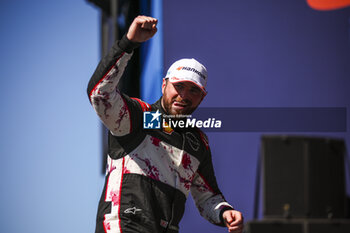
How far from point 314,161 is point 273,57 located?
5.26 ft

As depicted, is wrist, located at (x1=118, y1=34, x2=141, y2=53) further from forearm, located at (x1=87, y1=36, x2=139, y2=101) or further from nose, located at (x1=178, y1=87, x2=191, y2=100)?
nose, located at (x1=178, y1=87, x2=191, y2=100)

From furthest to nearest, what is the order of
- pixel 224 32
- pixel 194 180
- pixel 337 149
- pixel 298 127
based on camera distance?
pixel 224 32 → pixel 298 127 → pixel 194 180 → pixel 337 149

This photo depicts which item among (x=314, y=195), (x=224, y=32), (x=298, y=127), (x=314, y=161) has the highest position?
(x=224, y=32)

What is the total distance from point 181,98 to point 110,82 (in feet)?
1.43

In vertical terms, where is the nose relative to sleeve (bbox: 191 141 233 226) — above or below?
above

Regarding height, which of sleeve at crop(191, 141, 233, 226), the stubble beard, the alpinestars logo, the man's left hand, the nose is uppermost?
the nose

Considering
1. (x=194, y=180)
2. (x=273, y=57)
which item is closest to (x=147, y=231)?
(x=194, y=180)

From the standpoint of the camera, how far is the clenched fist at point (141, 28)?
61.1 inches

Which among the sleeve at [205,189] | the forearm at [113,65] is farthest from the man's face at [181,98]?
the forearm at [113,65]

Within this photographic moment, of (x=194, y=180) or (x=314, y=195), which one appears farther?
(x=194, y=180)

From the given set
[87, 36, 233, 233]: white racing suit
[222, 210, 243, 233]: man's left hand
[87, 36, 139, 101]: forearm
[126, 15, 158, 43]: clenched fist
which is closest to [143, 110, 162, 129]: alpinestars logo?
[87, 36, 233, 233]: white racing suit

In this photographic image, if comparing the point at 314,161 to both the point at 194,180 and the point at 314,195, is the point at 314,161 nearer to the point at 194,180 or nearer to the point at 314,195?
the point at 314,195

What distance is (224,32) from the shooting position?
282cm

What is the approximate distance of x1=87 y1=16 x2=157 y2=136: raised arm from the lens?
5.14 ft
